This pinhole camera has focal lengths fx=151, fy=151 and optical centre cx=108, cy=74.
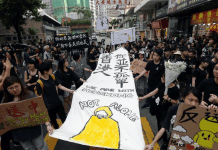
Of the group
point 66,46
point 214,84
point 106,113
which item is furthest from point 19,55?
point 214,84

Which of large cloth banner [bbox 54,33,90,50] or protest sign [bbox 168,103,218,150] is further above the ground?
large cloth banner [bbox 54,33,90,50]

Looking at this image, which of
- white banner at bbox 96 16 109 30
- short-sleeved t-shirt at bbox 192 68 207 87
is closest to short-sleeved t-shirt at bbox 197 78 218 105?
short-sleeved t-shirt at bbox 192 68 207 87

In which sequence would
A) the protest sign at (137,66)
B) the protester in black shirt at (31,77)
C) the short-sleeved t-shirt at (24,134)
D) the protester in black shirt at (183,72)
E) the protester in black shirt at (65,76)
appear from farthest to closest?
1. the protest sign at (137,66)
2. the protester in black shirt at (183,72)
3. the protester in black shirt at (31,77)
4. the protester in black shirt at (65,76)
5. the short-sleeved t-shirt at (24,134)

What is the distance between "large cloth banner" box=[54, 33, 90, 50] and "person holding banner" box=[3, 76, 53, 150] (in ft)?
17.9

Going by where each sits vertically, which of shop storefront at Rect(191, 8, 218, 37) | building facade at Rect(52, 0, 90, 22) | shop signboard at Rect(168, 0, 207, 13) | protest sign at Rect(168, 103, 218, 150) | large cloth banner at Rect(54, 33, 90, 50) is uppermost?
building facade at Rect(52, 0, 90, 22)

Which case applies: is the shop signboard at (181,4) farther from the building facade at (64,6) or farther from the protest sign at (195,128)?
the building facade at (64,6)

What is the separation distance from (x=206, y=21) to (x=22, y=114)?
1131cm

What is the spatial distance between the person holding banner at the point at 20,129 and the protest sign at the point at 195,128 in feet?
6.39

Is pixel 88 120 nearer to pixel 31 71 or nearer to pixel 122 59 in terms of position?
pixel 31 71

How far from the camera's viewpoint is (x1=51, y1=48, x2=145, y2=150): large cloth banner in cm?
245

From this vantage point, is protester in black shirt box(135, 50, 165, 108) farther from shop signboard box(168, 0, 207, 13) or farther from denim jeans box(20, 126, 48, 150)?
shop signboard box(168, 0, 207, 13)

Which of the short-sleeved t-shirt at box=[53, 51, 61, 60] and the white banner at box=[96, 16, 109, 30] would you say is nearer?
the short-sleeved t-shirt at box=[53, 51, 61, 60]

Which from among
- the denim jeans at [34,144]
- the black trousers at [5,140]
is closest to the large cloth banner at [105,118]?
the denim jeans at [34,144]

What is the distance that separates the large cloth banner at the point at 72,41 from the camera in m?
7.38
